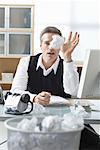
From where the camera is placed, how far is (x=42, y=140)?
666 mm

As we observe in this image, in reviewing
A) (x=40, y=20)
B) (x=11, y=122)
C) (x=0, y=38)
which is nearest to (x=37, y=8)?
(x=40, y=20)

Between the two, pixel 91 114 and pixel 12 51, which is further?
pixel 12 51

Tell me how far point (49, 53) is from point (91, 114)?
81 centimetres

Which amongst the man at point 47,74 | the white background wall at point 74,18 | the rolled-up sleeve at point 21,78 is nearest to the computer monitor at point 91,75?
the man at point 47,74

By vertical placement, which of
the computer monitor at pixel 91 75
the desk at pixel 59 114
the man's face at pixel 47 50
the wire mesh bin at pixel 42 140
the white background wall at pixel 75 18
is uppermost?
the white background wall at pixel 75 18

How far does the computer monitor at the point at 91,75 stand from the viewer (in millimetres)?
1501

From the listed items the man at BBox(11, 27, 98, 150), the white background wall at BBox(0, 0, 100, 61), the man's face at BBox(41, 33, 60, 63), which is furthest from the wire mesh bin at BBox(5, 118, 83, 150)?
the white background wall at BBox(0, 0, 100, 61)

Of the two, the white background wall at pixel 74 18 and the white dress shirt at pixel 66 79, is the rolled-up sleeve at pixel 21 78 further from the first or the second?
the white background wall at pixel 74 18

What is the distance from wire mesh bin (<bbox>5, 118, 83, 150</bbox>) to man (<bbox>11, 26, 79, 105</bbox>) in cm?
134

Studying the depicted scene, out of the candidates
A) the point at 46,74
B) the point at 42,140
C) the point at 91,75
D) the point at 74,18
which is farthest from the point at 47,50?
the point at 74,18

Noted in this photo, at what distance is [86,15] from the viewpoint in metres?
4.33

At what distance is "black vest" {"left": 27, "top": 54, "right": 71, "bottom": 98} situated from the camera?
2213 millimetres

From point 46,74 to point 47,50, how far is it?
8.0 inches

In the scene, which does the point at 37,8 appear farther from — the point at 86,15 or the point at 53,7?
the point at 86,15
